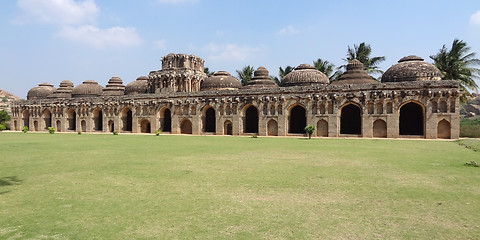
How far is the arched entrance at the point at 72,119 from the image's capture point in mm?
47400

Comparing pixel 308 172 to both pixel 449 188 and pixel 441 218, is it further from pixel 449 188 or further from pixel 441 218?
pixel 441 218

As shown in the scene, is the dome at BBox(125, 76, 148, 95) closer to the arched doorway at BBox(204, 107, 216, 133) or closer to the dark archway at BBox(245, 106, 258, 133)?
the arched doorway at BBox(204, 107, 216, 133)

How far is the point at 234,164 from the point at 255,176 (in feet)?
8.16

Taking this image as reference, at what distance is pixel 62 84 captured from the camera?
54.0 m

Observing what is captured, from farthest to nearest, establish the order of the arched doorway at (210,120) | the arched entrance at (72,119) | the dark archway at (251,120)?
the arched entrance at (72,119) < the arched doorway at (210,120) < the dark archway at (251,120)

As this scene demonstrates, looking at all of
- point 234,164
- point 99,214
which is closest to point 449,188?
point 234,164

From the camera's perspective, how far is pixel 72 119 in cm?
4800

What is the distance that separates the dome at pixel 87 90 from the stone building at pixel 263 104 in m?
0.14

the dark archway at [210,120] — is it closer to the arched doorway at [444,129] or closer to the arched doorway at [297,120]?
the arched doorway at [297,120]

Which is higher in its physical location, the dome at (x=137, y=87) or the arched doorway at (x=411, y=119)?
the dome at (x=137, y=87)

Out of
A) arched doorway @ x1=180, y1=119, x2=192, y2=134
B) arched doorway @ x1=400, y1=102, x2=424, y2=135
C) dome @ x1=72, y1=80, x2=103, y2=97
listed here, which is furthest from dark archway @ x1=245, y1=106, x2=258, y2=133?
dome @ x1=72, y1=80, x2=103, y2=97

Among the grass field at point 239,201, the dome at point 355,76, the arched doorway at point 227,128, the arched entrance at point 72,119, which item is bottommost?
the grass field at point 239,201

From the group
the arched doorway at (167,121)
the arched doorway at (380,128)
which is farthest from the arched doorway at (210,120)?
the arched doorway at (380,128)

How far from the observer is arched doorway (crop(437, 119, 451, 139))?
91.9 ft
